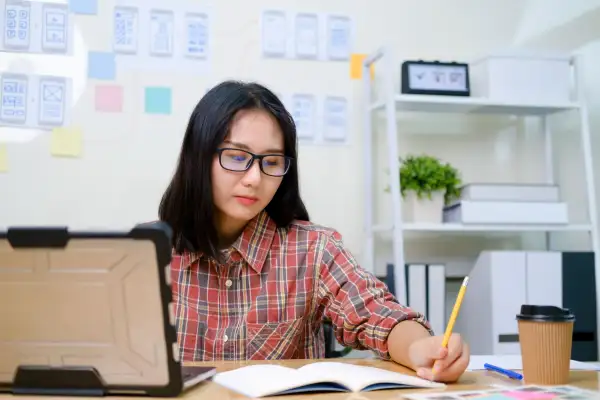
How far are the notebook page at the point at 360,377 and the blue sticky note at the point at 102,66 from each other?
1.61 meters

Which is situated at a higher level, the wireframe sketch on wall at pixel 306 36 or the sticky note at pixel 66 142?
the wireframe sketch on wall at pixel 306 36

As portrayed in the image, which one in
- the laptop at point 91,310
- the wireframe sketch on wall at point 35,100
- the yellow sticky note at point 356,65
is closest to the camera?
the laptop at point 91,310

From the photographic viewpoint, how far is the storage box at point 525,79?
229cm

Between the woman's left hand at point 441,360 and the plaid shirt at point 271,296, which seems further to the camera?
the plaid shirt at point 271,296

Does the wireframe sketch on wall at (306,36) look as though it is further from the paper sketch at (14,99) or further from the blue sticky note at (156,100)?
the paper sketch at (14,99)

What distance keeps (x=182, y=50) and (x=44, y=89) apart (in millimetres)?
484

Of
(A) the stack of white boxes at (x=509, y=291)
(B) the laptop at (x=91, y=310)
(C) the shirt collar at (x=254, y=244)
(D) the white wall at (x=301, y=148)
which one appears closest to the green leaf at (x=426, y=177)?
(D) the white wall at (x=301, y=148)

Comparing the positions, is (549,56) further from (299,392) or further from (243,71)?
(299,392)

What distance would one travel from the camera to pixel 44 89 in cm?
224

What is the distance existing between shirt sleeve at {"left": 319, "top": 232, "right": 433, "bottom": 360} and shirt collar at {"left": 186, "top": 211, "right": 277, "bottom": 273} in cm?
13

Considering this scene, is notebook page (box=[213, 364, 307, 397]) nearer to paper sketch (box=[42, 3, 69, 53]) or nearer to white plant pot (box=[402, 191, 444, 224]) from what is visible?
white plant pot (box=[402, 191, 444, 224])

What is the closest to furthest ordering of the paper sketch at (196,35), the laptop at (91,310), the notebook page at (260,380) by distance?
the laptop at (91,310)
the notebook page at (260,380)
the paper sketch at (196,35)

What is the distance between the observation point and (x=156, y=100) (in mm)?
2293

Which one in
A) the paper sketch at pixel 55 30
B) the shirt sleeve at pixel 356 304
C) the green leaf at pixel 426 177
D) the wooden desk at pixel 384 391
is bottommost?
the wooden desk at pixel 384 391
